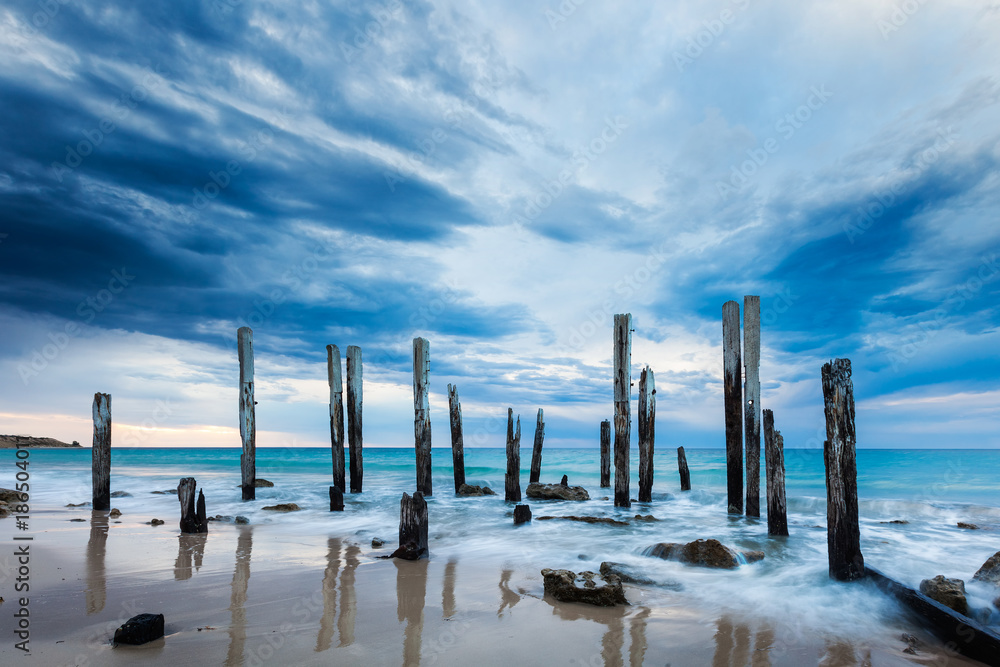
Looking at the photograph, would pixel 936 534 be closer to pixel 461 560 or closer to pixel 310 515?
pixel 461 560

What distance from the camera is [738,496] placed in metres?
12.9

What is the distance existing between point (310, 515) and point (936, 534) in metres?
14.3

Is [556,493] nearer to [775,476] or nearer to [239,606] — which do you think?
[775,476]

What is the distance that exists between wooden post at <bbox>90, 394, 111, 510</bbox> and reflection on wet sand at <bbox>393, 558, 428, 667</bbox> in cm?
1007

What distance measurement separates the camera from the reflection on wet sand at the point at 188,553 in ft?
22.9

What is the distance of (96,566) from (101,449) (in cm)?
770

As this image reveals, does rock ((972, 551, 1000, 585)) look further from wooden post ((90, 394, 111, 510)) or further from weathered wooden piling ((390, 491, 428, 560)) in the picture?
wooden post ((90, 394, 111, 510))

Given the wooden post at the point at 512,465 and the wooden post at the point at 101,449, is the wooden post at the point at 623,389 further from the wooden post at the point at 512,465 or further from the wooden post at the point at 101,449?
the wooden post at the point at 101,449

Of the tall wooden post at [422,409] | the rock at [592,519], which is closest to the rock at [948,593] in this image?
the rock at [592,519]

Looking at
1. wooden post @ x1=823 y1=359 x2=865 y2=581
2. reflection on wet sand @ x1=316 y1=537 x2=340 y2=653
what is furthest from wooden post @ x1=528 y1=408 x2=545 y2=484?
wooden post @ x1=823 y1=359 x2=865 y2=581

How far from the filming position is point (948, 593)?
570cm

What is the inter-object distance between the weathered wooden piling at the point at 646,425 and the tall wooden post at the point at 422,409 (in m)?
6.30

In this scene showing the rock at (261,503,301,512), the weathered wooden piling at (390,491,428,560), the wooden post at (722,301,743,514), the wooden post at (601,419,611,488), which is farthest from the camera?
the wooden post at (601,419,611,488)

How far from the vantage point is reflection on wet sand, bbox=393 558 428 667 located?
448cm
